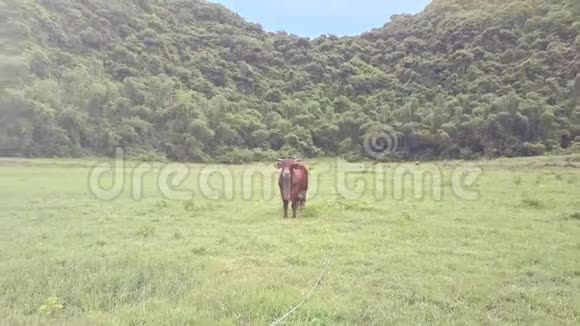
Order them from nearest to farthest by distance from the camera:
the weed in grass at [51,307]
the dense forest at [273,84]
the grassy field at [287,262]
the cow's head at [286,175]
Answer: the weed in grass at [51,307], the grassy field at [287,262], the cow's head at [286,175], the dense forest at [273,84]

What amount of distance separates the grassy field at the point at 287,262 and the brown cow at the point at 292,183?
47 cm

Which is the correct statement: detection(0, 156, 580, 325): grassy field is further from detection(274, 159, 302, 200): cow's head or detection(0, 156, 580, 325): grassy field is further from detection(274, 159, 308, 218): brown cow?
detection(274, 159, 302, 200): cow's head

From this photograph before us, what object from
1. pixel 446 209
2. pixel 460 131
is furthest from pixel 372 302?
pixel 460 131

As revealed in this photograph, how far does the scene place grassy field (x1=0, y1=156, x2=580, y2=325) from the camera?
18.6 ft

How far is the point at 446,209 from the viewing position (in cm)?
1543

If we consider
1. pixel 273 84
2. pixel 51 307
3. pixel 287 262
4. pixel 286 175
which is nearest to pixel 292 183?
pixel 286 175

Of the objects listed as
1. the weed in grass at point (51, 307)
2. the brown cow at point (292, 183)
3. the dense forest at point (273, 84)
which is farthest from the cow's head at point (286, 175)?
the dense forest at point (273, 84)

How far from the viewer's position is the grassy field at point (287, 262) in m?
5.68

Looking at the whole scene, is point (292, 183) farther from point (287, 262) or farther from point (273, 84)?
point (273, 84)

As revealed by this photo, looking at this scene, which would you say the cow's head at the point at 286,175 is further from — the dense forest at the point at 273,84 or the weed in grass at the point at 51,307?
the dense forest at the point at 273,84

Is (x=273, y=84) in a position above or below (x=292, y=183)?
above

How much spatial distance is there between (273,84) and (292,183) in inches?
2379

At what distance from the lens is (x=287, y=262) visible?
8.38m

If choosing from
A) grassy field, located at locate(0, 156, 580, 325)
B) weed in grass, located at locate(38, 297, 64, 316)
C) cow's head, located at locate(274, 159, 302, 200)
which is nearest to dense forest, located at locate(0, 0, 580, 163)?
cow's head, located at locate(274, 159, 302, 200)
